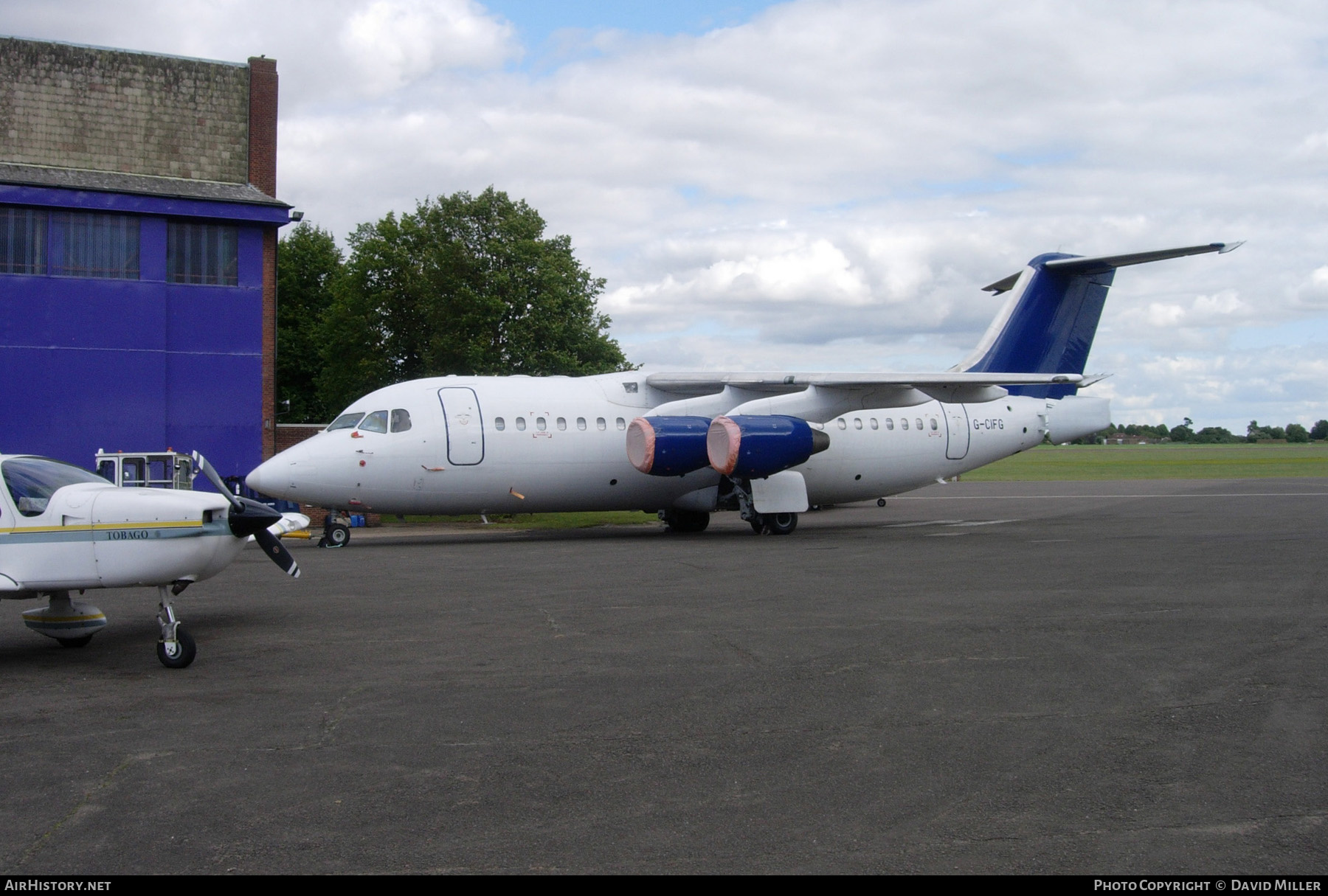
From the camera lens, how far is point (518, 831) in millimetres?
5102

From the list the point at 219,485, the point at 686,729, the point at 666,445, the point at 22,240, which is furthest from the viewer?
the point at 22,240

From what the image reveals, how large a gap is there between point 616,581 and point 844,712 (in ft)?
23.9

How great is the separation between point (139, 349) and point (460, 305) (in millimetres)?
13766

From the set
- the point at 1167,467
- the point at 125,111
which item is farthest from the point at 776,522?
the point at 1167,467

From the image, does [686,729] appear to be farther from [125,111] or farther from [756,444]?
[125,111]

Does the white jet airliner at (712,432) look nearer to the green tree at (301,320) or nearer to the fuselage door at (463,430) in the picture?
the fuselage door at (463,430)

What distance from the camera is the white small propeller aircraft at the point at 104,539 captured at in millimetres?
8898

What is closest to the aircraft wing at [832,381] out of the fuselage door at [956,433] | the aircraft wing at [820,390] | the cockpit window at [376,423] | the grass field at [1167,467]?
the aircraft wing at [820,390]

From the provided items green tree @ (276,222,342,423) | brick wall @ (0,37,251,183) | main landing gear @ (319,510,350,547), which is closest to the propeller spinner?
main landing gear @ (319,510,350,547)

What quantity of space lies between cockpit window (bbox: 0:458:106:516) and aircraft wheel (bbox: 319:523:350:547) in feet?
36.8

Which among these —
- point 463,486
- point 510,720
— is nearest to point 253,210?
point 463,486

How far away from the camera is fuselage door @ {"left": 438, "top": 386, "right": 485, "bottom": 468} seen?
19.8m

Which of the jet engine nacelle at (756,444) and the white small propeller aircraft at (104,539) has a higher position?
the jet engine nacelle at (756,444)

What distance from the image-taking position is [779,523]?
73.4 feet
